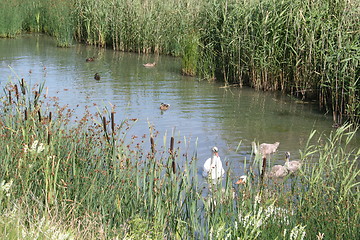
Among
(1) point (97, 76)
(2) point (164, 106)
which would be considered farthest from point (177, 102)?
(1) point (97, 76)

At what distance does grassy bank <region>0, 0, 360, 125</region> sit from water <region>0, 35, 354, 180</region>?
46 centimetres

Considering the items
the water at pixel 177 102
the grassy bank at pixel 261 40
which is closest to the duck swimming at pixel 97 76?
the water at pixel 177 102

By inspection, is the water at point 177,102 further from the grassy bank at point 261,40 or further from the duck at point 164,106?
the grassy bank at point 261,40

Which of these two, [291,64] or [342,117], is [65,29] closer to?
[291,64]

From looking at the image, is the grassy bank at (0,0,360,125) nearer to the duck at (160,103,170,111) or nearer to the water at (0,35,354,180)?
the water at (0,35,354,180)

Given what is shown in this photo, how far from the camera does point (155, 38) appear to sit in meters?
19.0

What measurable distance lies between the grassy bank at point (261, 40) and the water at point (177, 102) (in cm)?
46

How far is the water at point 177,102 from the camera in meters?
10.0

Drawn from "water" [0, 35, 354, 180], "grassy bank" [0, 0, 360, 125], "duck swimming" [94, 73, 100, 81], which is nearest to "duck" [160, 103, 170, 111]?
"water" [0, 35, 354, 180]

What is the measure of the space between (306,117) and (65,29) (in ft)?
38.7

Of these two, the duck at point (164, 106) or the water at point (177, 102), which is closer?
the water at point (177, 102)

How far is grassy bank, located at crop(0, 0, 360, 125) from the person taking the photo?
11320mm

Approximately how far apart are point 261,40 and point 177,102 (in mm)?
2588

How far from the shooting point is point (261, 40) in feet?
44.1
